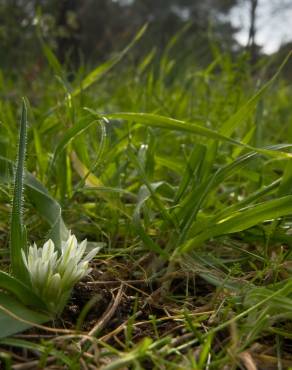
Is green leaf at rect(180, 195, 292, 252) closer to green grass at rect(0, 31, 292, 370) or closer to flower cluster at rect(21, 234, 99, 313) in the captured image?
green grass at rect(0, 31, 292, 370)

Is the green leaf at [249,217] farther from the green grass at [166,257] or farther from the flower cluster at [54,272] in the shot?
the flower cluster at [54,272]

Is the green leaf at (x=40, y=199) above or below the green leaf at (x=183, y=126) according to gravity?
below

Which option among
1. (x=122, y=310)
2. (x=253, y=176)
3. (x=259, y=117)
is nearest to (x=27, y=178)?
(x=122, y=310)

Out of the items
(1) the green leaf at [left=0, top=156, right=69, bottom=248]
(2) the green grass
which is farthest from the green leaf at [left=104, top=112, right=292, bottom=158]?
(1) the green leaf at [left=0, top=156, right=69, bottom=248]

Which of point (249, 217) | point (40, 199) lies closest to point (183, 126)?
point (249, 217)

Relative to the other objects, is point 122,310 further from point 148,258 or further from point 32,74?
point 32,74

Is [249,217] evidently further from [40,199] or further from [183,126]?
[40,199]

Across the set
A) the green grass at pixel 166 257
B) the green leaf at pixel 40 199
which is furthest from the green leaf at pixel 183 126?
the green leaf at pixel 40 199

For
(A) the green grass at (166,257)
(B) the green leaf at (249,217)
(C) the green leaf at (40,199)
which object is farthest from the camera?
(C) the green leaf at (40,199)

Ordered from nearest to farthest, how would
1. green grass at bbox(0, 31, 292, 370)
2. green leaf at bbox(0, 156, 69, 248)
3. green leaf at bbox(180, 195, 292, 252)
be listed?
green grass at bbox(0, 31, 292, 370)
green leaf at bbox(180, 195, 292, 252)
green leaf at bbox(0, 156, 69, 248)
